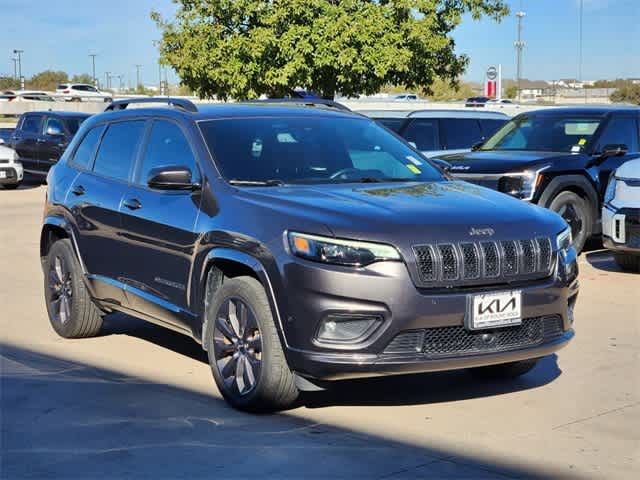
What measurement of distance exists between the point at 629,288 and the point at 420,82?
15.3m

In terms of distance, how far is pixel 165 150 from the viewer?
718 cm

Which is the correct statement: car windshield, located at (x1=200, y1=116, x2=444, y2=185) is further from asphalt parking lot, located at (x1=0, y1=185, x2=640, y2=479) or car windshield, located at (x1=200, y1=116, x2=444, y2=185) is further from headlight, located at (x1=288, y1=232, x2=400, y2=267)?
asphalt parking lot, located at (x1=0, y1=185, x2=640, y2=479)

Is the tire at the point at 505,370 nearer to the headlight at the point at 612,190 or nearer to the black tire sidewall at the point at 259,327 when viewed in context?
the black tire sidewall at the point at 259,327

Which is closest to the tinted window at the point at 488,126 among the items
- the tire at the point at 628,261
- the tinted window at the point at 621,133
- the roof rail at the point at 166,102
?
the tinted window at the point at 621,133

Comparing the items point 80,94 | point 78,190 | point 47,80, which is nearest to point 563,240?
point 78,190

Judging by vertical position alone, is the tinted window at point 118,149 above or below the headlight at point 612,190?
above

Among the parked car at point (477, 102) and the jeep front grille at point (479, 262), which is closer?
the jeep front grille at point (479, 262)

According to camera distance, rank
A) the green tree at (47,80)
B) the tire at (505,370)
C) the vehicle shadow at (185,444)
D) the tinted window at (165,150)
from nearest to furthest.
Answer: the vehicle shadow at (185,444) → the tire at (505,370) → the tinted window at (165,150) → the green tree at (47,80)

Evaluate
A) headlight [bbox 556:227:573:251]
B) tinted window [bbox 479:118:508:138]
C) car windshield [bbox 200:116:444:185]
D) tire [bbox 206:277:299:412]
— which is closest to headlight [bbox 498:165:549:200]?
car windshield [bbox 200:116:444:185]

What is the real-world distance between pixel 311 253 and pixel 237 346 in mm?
814

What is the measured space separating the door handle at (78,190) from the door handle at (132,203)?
821 millimetres

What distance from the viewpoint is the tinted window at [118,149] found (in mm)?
7574

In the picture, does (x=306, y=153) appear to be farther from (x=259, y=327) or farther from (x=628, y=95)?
(x=628, y=95)

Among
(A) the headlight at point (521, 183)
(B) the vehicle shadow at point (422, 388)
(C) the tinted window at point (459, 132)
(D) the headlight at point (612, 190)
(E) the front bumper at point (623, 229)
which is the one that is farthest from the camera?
(C) the tinted window at point (459, 132)
